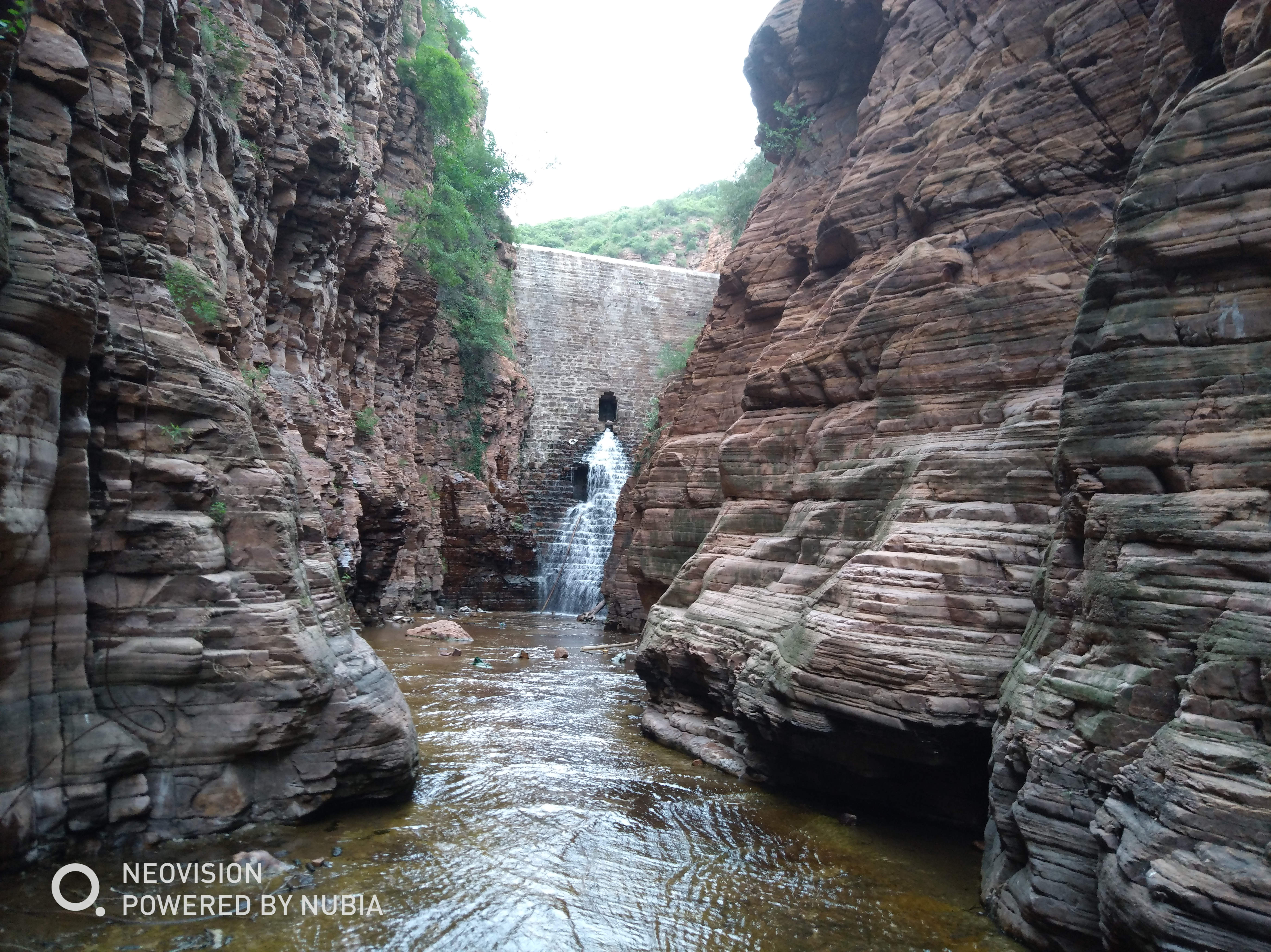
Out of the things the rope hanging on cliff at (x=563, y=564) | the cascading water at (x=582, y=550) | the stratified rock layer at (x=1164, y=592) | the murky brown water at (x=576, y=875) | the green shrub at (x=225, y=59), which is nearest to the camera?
the stratified rock layer at (x=1164, y=592)

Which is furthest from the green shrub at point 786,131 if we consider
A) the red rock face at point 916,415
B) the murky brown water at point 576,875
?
the murky brown water at point 576,875

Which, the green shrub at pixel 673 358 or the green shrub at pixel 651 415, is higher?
the green shrub at pixel 673 358

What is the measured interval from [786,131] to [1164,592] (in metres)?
12.4

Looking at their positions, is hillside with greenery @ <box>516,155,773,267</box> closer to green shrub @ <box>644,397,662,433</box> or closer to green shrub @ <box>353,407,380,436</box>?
green shrub @ <box>644,397,662,433</box>

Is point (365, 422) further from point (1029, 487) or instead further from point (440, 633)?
point (1029, 487)

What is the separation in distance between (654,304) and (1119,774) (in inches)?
1290

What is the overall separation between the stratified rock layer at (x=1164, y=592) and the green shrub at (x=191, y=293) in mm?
7020

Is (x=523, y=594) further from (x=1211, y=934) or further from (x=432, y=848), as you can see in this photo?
(x=1211, y=934)

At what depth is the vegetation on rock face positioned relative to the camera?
2116 cm

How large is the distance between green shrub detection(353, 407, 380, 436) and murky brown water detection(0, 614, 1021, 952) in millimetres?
9842

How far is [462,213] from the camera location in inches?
862

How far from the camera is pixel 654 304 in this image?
35.6 m

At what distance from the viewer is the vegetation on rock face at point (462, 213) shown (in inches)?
833

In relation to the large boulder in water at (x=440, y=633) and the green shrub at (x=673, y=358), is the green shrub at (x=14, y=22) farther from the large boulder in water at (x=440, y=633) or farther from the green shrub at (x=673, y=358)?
the green shrub at (x=673, y=358)
